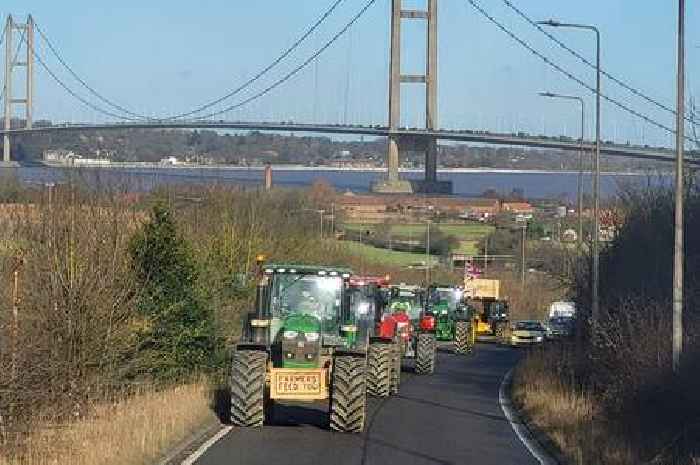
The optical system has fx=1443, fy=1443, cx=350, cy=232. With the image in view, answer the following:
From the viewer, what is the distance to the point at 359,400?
67.2 feet

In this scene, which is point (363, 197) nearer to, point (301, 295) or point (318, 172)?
point (318, 172)

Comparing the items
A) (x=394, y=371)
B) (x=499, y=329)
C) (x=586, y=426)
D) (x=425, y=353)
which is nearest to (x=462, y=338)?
(x=425, y=353)

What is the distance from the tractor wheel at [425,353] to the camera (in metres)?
35.5

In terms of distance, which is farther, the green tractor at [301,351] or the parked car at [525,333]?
the parked car at [525,333]

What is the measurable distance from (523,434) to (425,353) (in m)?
14.1

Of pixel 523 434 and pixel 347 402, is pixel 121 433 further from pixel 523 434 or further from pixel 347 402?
pixel 523 434

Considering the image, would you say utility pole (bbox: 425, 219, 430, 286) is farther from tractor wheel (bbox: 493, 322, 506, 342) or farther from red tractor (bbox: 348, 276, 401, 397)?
red tractor (bbox: 348, 276, 401, 397)

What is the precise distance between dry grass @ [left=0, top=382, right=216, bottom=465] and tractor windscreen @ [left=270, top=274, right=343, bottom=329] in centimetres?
198

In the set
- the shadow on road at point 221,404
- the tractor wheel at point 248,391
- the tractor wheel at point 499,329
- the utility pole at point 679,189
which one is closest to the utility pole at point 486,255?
the tractor wheel at point 499,329

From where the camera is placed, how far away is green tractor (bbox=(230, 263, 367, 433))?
67.6 feet

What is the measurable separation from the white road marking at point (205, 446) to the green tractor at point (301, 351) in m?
0.54

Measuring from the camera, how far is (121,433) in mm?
17188

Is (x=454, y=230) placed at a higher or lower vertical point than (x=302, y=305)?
higher

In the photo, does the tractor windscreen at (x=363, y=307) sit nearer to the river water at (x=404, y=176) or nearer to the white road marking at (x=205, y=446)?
the white road marking at (x=205, y=446)
